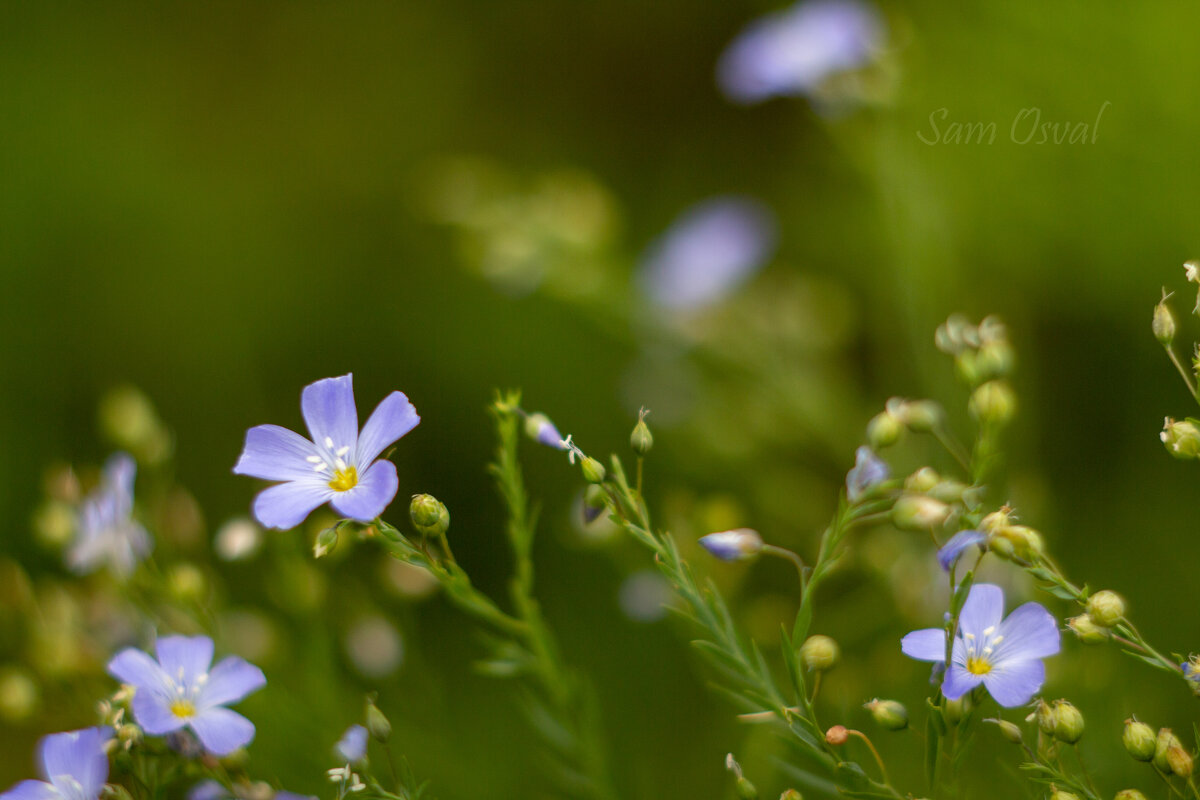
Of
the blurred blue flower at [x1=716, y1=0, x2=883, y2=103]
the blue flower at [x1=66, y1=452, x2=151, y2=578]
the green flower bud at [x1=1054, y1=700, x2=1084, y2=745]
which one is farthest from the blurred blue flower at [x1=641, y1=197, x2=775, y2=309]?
the green flower bud at [x1=1054, y1=700, x2=1084, y2=745]

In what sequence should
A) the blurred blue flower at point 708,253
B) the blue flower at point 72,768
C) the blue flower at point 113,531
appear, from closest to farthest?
the blue flower at point 72,768
the blue flower at point 113,531
the blurred blue flower at point 708,253

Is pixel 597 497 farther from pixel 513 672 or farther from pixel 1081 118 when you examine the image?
pixel 1081 118

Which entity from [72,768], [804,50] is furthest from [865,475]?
[804,50]

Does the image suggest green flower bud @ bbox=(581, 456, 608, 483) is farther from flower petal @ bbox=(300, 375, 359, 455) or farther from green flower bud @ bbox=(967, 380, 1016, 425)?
green flower bud @ bbox=(967, 380, 1016, 425)

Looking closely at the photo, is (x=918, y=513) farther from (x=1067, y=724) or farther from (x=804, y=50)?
(x=804, y=50)

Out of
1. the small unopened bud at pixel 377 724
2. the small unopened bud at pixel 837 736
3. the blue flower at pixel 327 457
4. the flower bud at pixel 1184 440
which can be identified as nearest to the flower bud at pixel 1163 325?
the flower bud at pixel 1184 440

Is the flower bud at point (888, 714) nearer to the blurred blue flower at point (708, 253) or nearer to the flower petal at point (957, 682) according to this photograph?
the flower petal at point (957, 682)
